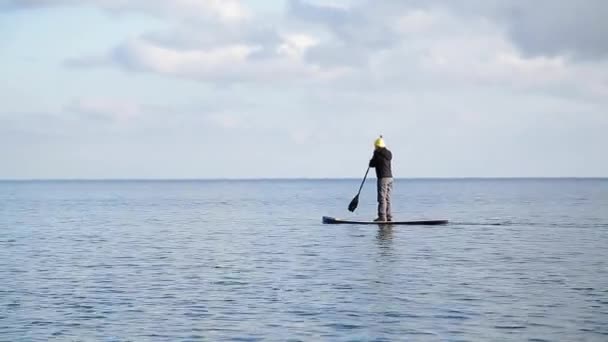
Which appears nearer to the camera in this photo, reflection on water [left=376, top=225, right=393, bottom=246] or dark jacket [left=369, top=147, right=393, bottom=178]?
reflection on water [left=376, top=225, right=393, bottom=246]

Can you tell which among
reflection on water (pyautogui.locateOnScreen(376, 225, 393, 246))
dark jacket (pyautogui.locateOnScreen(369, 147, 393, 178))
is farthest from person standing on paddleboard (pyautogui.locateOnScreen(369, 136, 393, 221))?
reflection on water (pyautogui.locateOnScreen(376, 225, 393, 246))

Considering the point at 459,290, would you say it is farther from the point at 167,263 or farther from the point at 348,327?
the point at 167,263

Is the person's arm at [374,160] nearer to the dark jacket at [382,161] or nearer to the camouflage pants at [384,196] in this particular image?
the dark jacket at [382,161]

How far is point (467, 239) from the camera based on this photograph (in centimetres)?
3778

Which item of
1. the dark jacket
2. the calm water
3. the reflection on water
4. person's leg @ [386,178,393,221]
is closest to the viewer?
the calm water

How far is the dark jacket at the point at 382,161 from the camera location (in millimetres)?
39031

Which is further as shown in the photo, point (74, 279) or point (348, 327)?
point (74, 279)

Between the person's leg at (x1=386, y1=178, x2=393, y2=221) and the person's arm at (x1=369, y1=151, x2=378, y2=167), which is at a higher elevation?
the person's arm at (x1=369, y1=151, x2=378, y2=167)

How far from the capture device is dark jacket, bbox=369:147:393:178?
1537 inches

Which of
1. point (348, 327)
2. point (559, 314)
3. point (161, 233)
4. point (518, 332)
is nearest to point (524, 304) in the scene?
point (559, 314)

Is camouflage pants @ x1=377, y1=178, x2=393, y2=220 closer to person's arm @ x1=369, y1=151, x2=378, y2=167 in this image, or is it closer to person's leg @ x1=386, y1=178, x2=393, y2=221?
person's leg @ x1=386, y1=178, x2=393, y2=221

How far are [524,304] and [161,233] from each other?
97.4 feet

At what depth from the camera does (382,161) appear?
3912 cm

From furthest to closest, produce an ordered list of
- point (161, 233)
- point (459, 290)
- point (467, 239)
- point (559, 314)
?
point (161, 233) → point (467, 239) → point (459, 290) → point (559, 314)
